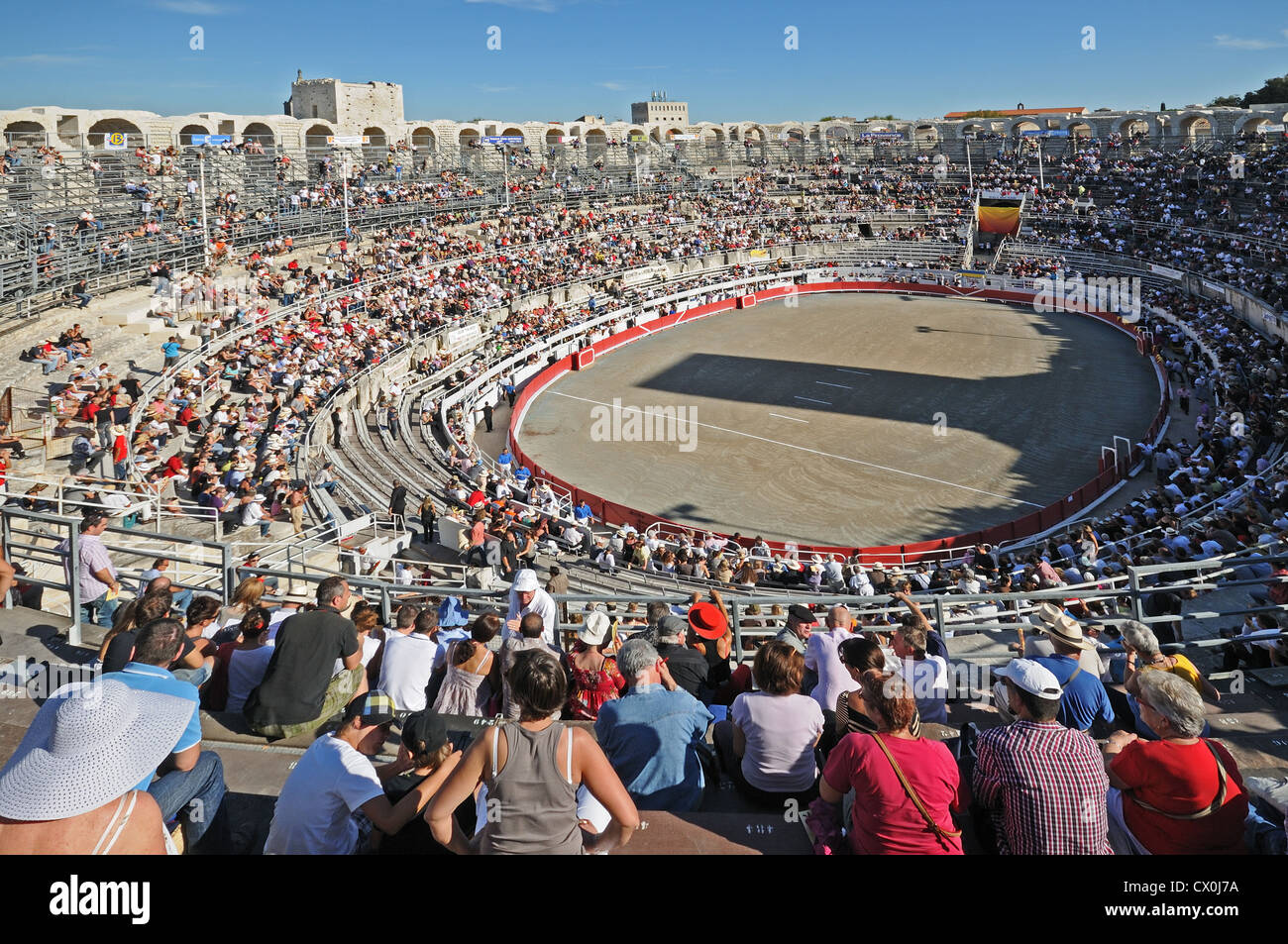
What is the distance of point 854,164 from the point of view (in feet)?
261

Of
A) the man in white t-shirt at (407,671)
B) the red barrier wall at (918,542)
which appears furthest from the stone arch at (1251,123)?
the man in white t-shirt at (407,671)

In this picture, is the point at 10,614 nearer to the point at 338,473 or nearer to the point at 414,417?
Result: the point at 338,473

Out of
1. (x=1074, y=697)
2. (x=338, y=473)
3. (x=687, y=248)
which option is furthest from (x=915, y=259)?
(x=1074, y=697)

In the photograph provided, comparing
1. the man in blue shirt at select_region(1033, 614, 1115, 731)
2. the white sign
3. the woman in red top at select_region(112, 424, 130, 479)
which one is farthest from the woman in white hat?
the white sign

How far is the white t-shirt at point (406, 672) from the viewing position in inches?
250

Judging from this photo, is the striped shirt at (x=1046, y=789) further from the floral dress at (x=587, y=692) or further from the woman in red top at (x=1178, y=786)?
the floral dress at (x=587, y=692)

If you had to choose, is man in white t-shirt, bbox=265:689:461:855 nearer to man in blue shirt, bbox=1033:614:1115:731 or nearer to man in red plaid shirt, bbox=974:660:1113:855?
man in red plaid shirt, bbox=974:660:1113:855

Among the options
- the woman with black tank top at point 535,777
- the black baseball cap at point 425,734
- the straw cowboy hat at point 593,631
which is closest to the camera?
the woman with black tank top at point 535,777

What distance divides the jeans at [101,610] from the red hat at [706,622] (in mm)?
5296

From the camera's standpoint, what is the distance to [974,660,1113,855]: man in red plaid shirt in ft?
13.1

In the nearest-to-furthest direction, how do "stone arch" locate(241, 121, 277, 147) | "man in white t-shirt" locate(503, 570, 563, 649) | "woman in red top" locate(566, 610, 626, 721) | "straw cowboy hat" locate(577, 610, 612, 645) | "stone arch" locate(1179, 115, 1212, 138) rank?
"woman in red top" locate(566, 610, 626, 721), "straw cowboy hat" locate(577, 610, 612, 645), "man in white t-shirt" locate(503, 570, 563, 649), "stone arch" locate(241, 121, 277, 147), "stone arch" locate(1179, 115, 1212, 138)

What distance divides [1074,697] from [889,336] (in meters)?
40.4

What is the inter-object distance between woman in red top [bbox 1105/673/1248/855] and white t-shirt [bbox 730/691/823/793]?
4.98ft
